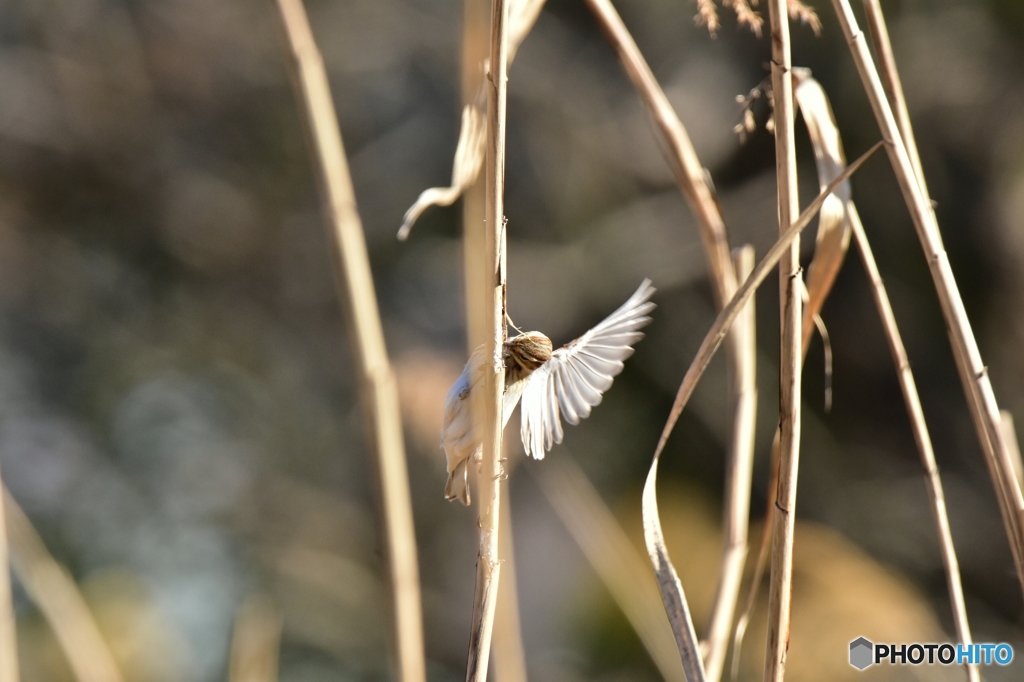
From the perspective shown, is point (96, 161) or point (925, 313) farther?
point (96, 161)

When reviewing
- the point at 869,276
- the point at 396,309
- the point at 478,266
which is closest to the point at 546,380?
the point at 478,266

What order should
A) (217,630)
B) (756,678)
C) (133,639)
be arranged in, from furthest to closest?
(217,630)
(133,639)
(756,678)

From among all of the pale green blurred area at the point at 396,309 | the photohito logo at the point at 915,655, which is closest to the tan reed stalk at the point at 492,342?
the photohito logo at the point at 915,655

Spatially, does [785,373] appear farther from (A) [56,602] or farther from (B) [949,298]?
(A) [56,602]

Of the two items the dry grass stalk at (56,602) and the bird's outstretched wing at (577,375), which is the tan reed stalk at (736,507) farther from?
the dry grass stalk at (56,602)

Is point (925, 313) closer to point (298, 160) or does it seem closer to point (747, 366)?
point (747, 366)

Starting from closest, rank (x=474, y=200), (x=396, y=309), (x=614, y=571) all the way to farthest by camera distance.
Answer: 1. (x=474, y=200)
2. (x=614, y=571)
3. (x=396, y=309)

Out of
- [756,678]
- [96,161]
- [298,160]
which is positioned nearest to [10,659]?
[756,678]
